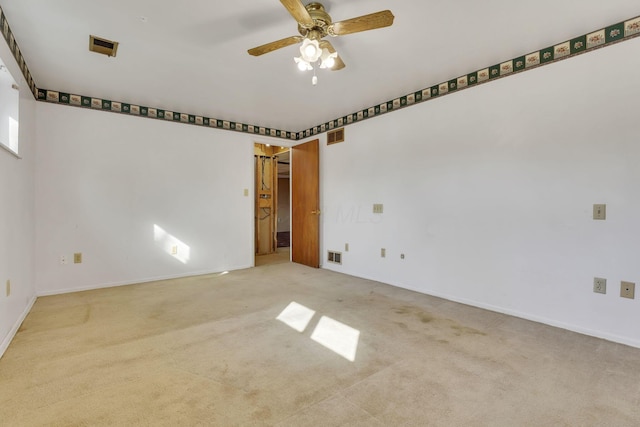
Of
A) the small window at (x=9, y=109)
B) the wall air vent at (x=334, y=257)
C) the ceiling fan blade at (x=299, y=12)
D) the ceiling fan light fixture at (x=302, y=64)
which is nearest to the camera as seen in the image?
the ceiling fan blade at (x=299, y=12)

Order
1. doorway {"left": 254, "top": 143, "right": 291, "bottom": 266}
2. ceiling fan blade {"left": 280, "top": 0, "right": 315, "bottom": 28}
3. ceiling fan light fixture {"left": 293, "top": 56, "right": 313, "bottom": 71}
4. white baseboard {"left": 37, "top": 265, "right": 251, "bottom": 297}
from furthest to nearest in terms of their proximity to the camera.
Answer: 1. doorway {"left": 254, "top": 143, "right": 291, "bottom": 266}
2. white baseboard {"left": 37, "top": 265, "right": 251, "bottom": 297}
3. ceiling fan light fixture {"left": 293, "top": 56, "right": 313, "bottom": 71}
4. ceiling fan blade {"left": 280, "top": 0, "right": 315, "bottom": 28}

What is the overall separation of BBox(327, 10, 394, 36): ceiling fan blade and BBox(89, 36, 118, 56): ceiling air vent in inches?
78.1

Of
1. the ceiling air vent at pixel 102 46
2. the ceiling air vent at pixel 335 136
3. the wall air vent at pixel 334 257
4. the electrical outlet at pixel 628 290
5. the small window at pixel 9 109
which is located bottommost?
the wall air vent at pixel 334 257

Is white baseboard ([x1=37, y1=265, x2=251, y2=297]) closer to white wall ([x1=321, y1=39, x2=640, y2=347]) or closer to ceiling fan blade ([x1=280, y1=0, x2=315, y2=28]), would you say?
white wall ([x1=321, y1=39, x2=640, y2=347])

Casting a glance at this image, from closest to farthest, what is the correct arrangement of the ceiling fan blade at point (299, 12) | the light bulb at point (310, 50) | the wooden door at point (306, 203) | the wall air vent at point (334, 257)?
1. the ceiling fan blade at point (299, 12)
2. the light bulb at point (310, 50)
3. the wall air vent at point (334, 257)
4. the wooden door at point (306, 203)

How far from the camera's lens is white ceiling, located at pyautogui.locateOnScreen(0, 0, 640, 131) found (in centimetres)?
208

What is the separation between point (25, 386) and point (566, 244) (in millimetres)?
4045

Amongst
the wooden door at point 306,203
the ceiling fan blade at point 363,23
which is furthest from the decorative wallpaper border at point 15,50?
the wooden door at point 306,203

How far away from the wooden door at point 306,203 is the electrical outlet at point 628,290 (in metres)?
3.68

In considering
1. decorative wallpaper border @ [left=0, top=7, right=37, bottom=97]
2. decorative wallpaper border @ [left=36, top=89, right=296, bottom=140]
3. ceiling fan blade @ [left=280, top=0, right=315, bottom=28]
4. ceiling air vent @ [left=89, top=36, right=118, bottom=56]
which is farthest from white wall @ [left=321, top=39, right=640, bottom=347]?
decorative wallpaper border @ [left=0, top=7, right=37, bottom=97]

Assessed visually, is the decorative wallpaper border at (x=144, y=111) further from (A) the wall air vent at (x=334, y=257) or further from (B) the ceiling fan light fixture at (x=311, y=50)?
(B) the ceiling fan light fixture at (x=311, y=50)

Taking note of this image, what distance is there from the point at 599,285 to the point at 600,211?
61cm

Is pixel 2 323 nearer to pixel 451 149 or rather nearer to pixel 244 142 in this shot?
pixel 244 142

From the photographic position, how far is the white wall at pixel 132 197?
3502mm
